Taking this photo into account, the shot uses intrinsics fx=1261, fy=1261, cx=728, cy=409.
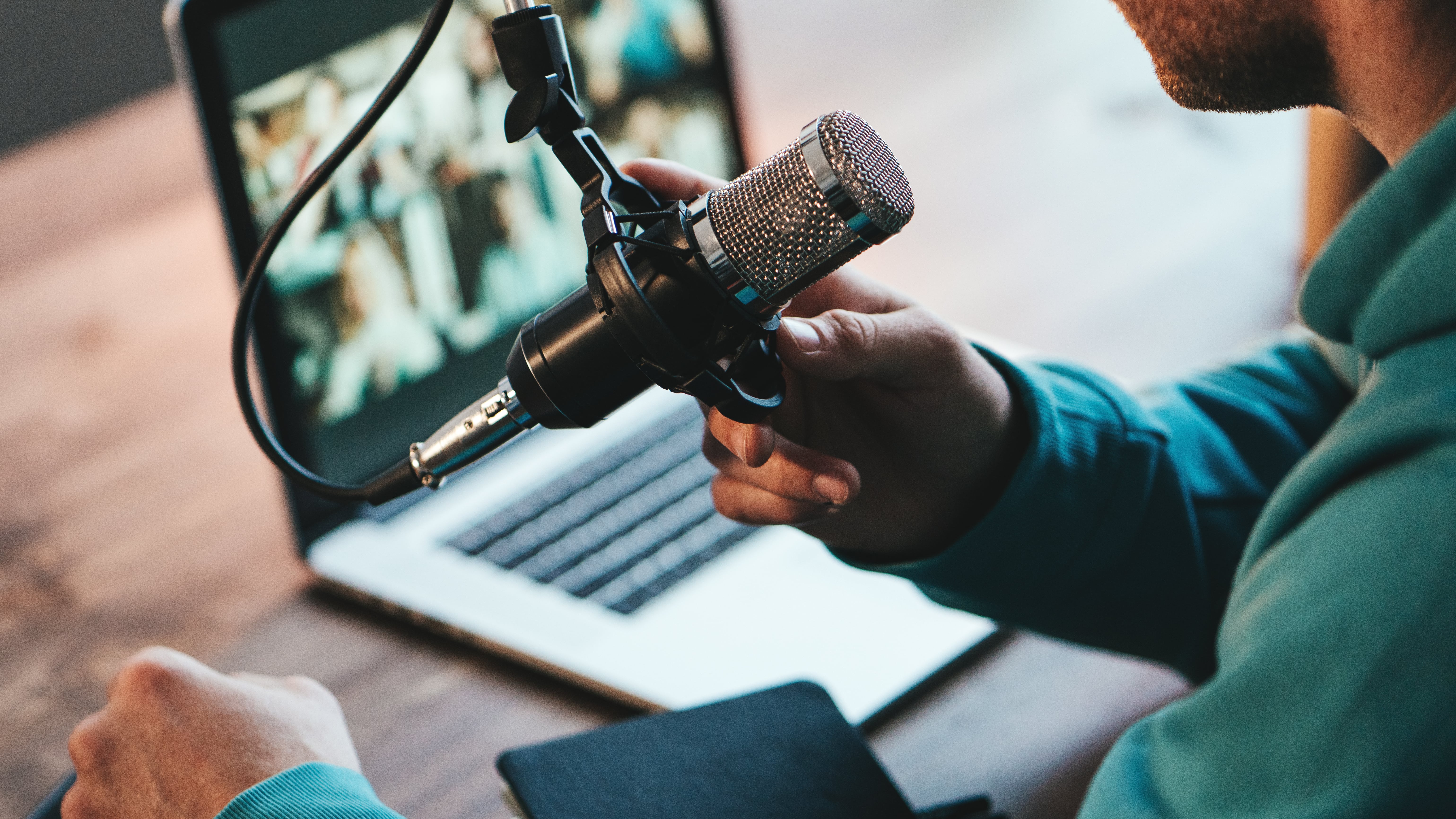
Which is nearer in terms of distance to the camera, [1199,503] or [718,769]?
[718,769]

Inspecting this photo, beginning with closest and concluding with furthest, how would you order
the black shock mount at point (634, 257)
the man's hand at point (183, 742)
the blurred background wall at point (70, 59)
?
the black shock mount at point (634, 257)
the man's hand at point (183, 742)
the blurred background wall at point (70, 59)

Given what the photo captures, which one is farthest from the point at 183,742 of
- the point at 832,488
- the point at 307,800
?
the point at 832,488

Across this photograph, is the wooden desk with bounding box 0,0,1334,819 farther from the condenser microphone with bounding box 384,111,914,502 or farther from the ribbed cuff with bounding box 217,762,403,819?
the condenser microphone with bounding box 384,111,914,502

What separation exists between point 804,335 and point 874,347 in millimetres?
70

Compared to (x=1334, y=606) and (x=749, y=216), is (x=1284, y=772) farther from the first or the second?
(x=749, y=216)

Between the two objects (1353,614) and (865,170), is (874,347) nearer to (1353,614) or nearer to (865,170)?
(865,170)

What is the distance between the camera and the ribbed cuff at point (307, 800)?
21.9 inches

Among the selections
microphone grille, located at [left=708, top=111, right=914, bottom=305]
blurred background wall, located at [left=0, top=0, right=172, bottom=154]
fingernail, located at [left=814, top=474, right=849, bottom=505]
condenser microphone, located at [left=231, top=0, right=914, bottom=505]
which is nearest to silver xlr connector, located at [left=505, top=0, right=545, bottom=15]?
condenser microphone, located at [left=231, top=0, right=914, bottom=505]

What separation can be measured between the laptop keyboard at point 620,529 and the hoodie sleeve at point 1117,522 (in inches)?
7.7

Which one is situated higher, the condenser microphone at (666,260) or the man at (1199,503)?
the condenser microphone at (666,260)

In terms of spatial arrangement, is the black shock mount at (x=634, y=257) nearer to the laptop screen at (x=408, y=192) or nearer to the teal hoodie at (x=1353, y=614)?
the teal hoodie at (x=1353, y=614)

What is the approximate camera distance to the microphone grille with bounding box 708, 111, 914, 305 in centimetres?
47

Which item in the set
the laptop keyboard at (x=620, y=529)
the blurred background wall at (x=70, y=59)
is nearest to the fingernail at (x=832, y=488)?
the laptop keyboard at (x=620, y=529)

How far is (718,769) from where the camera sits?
0.63m
